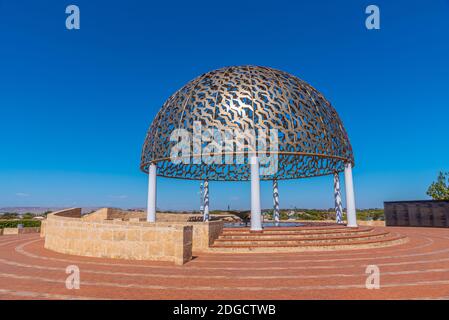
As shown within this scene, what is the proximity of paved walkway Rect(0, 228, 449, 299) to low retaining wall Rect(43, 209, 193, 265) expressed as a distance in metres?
0.51

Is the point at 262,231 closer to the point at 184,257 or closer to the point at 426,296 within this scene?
the point at 184,257

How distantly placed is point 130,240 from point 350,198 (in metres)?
14.7

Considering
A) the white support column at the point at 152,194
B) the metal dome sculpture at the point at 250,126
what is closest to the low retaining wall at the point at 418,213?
the metal dome sculpture at the point at 250,126

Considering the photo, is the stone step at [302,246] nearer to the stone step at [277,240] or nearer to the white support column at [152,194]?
the stone step at [277,240]

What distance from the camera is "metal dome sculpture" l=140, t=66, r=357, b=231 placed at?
16.7 meters

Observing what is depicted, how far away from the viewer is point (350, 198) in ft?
64.5

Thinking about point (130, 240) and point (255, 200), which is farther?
point (255, 200)

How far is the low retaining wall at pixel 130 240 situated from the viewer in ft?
37.0

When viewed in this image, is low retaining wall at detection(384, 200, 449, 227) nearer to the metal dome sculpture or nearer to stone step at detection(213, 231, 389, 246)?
the metal dome sculpture

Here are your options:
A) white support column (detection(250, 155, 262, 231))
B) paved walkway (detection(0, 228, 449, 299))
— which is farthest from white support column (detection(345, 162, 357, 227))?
white support column (detection(250, 155, 262, 231))

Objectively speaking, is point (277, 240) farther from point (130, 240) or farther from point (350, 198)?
point (350, 198)

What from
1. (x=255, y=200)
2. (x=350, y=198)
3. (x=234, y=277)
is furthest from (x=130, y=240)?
(x=350, y=198)

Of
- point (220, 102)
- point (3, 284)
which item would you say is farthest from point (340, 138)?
point (3, 284)

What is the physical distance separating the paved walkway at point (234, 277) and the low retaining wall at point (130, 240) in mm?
513
